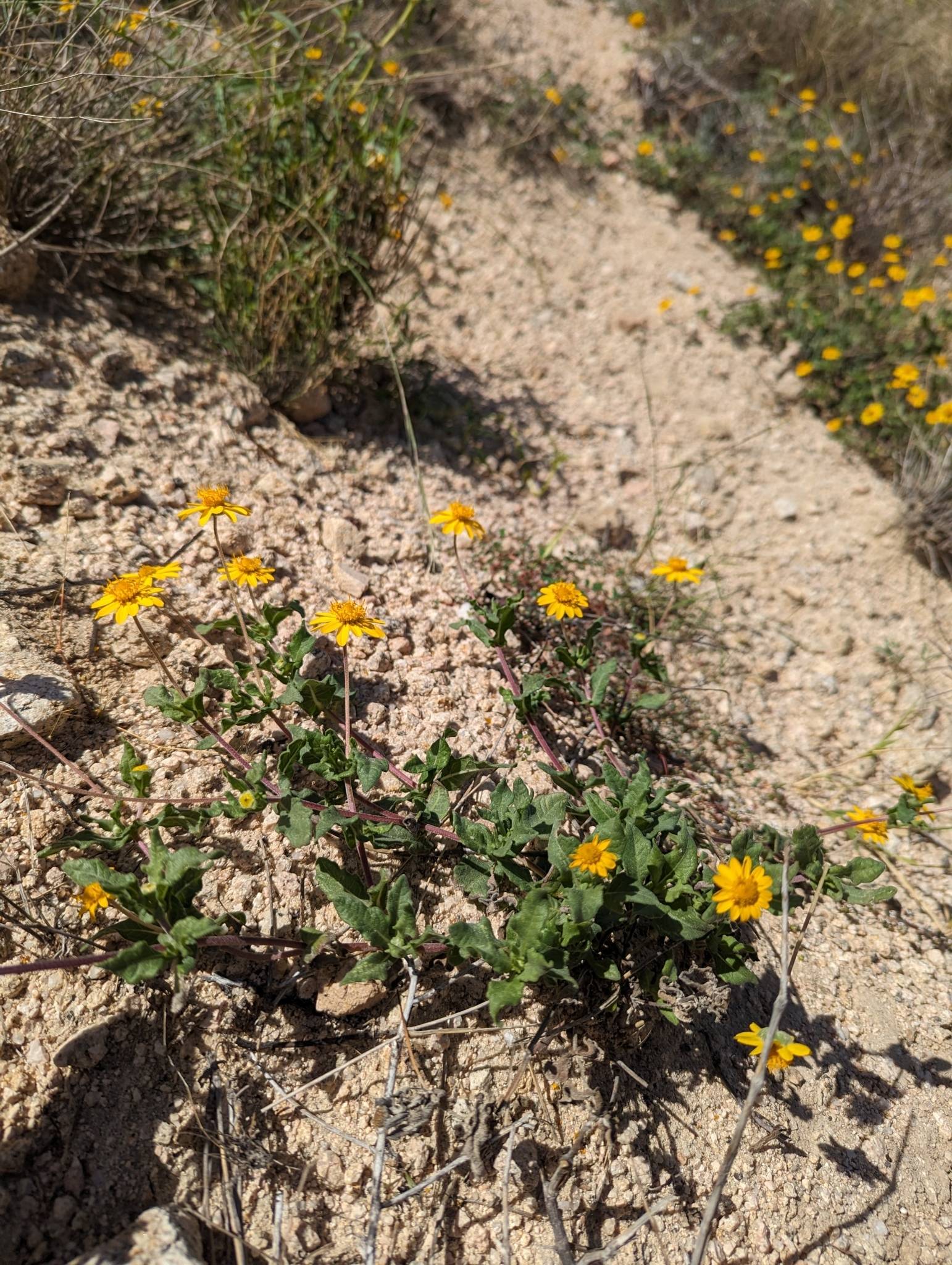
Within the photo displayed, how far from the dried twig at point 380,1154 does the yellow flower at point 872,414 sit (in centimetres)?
365

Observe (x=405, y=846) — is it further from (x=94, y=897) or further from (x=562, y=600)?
(x=562, y=600)

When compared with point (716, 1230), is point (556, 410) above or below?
above

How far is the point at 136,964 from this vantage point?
1.59 meters

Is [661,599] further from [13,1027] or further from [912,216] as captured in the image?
[912,216]

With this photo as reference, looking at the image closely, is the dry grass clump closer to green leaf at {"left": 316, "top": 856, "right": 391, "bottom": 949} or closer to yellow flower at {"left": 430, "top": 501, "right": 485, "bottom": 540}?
yellow flower at {"left": 430, "top": 501, "right": 485, "bottom": 540}

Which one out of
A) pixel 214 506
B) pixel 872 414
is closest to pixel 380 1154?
pixel 214 506

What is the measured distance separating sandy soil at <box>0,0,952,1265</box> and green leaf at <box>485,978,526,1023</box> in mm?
166

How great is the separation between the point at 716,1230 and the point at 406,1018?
908 mm

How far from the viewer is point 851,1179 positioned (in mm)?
2002

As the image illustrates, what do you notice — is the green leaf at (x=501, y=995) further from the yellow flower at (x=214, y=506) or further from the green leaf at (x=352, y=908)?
the yellow flower at (x=214, y=506)

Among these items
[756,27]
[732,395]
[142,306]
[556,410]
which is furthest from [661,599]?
[756,27]

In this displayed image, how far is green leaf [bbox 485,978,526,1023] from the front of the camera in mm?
1694

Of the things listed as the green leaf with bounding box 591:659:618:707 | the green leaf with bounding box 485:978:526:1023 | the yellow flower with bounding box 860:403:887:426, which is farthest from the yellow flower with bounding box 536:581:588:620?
the yellow flower with bounding box 860:403:887:426

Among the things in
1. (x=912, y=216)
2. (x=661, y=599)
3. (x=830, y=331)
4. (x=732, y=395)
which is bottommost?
(x=661, y=599)
